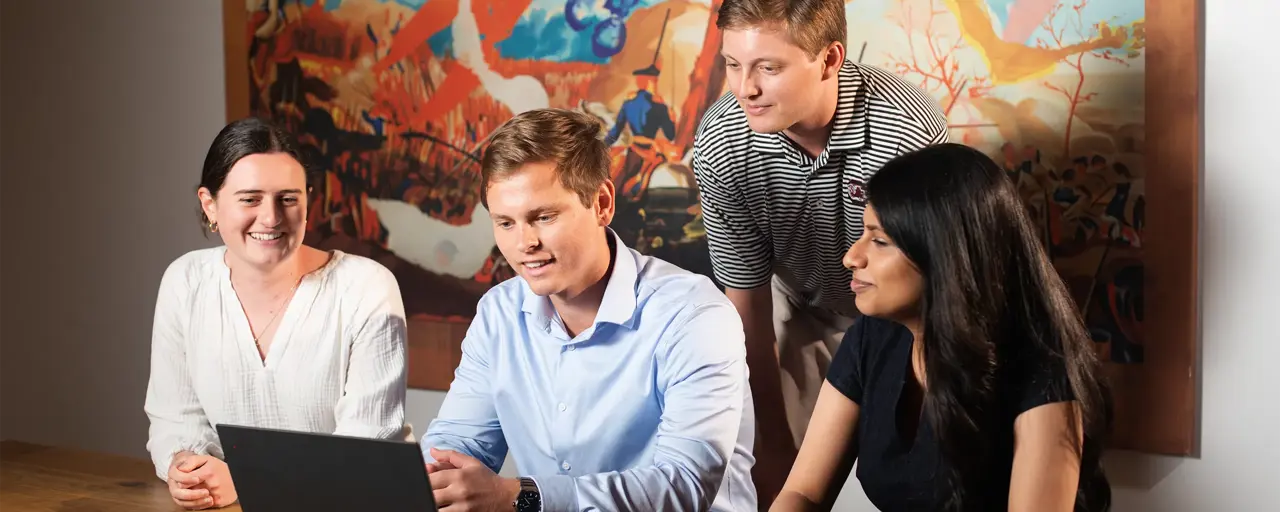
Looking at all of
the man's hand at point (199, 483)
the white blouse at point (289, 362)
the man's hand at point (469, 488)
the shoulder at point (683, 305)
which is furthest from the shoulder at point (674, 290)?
the man's hand at point (199, 483)

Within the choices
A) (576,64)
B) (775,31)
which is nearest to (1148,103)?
(775,31)

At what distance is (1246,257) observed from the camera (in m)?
2.48

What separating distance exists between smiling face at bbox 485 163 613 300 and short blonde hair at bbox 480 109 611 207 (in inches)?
0.5

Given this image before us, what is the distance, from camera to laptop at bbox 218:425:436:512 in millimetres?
1394

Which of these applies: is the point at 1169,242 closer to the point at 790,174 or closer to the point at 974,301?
the point at 790,174

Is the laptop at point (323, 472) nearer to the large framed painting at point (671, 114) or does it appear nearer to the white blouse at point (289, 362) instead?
the white blouse at point (289, 362)

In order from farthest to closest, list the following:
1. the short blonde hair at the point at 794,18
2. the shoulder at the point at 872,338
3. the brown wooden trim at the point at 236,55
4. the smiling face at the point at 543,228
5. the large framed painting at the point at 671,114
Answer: the brown wooden trim at the point at 236,55 → the large framed painting at the point at 671,114 → the short blonde hair at the point at 794,18 → the smiling face at the point at 543,228 → the shoulder at the point at 872,338

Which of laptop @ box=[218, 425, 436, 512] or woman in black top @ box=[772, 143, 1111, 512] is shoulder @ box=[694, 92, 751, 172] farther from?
laptop @ box=[218, 425, 436, 512]

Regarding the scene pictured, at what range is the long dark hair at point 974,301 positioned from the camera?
161 centimetres

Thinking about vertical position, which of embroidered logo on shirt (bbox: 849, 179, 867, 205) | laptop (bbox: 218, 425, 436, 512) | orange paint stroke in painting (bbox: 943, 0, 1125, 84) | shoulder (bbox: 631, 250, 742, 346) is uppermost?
orange paint stroke in painting (bbox: 943, 0, 1125, 84)

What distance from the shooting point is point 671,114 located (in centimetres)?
304

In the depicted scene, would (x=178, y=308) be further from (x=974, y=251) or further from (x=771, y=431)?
(x=974, y=251)

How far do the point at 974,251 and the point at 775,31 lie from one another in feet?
2.78

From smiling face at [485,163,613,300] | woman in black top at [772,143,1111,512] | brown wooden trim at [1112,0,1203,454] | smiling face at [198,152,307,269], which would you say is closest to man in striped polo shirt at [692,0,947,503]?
brown wooden trim at [1112,0,1203,454]
